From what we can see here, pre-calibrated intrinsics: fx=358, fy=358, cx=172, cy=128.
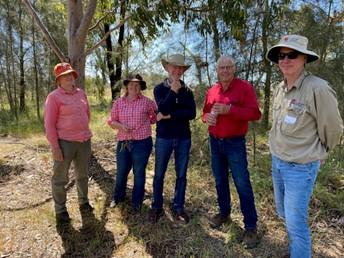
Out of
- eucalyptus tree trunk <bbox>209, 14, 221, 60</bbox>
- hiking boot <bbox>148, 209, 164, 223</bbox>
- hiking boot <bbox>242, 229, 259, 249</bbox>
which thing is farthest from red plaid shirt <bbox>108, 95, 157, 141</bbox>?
eucalyptus tree trunk <bbox>209, 14, 221, 60</bbox>

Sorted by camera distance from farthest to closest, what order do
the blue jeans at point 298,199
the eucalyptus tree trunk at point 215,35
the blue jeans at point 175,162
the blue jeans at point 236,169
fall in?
the eucalyptus tree trunk at point 215,35 → the blue jeans at point 175,162 → the blue jeans at point 236,169 → the blue jeans at point 298,199

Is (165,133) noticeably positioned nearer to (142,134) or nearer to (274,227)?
(142,134)

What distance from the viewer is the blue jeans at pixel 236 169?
3.10m

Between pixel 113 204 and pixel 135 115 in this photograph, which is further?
pixel 113 204

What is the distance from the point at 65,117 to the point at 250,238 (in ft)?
6.67

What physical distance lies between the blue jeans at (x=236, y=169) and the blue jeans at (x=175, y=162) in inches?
11.7

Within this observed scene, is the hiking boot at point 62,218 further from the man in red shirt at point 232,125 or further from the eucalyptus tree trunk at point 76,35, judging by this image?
the eucalyptus tree trunk at point 76,35

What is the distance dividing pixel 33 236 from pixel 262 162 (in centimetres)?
311

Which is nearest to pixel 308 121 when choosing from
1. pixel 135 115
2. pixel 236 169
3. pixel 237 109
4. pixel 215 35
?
pixel 237 109

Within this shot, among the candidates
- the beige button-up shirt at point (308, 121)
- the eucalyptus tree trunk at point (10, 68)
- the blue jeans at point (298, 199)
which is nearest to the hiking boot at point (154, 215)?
the blue jeans at point (298, 199)

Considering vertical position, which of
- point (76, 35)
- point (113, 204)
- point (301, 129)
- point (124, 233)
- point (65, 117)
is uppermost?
point (76, 35)

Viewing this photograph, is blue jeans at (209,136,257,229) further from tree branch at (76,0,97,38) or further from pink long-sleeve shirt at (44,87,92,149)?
tree branch at (76,0,97,38)

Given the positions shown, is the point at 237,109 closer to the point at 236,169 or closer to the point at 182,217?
the point at 236,169

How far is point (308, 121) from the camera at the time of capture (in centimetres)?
231
